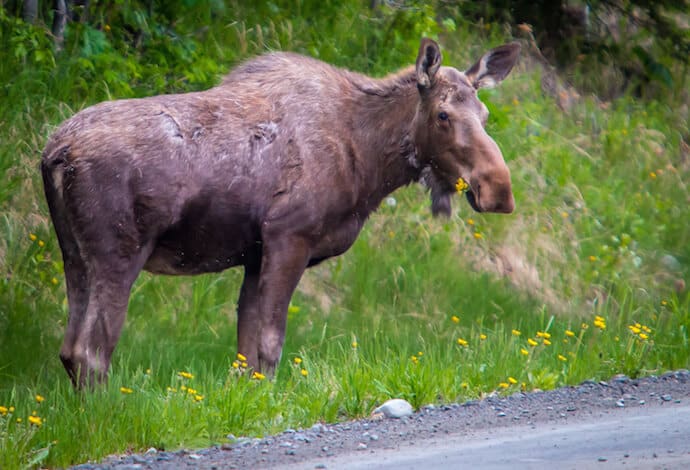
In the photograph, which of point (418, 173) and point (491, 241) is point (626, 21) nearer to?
point (491, 241)

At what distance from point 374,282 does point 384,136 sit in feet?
7.31

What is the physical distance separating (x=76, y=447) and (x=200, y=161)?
2156mm

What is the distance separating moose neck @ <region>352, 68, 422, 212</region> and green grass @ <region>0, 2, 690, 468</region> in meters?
1.12

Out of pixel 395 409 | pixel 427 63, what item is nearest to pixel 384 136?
pixel 427 63

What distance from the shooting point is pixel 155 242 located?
6.94 metres

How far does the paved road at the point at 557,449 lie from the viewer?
4930 millimetres

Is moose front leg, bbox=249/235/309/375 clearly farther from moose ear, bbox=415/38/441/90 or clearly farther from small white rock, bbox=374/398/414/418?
moose ear, bbox=415/38/441/90

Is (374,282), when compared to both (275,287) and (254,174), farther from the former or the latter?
(254,174)

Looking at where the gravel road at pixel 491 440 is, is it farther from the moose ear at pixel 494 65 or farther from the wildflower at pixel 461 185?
the moose ear at pixel 494 65

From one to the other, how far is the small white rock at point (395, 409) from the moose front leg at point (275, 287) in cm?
107

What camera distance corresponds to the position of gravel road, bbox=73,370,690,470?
16.6ft

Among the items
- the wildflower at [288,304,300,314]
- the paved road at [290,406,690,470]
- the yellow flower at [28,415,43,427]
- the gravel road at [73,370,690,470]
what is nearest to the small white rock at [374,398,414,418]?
the gravel road at [73,370,690,470]

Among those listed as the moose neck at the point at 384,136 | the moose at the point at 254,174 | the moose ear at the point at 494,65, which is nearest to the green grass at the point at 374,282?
the moose at the point at 254,174

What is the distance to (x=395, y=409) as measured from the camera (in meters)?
6.31
